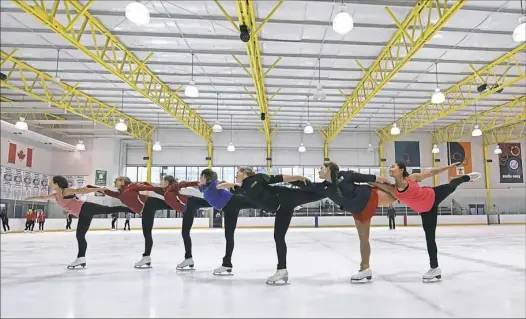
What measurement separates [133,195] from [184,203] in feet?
2.90

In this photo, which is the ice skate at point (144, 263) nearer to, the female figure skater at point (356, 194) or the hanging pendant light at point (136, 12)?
the female figure skater at point (356, 194)

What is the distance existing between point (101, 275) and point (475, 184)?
29932 mm

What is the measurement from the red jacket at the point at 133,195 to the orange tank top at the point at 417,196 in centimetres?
393

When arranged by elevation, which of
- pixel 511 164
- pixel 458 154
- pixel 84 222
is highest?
pixel 458 154

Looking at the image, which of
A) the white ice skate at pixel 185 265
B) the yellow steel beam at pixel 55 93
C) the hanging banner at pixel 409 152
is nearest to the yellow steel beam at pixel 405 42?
the white ice skate at pixel 185 265

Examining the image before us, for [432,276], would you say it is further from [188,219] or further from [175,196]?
[175,196]

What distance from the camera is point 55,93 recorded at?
18.7 metres

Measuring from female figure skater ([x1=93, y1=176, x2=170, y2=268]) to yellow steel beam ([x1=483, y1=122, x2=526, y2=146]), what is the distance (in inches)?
1080

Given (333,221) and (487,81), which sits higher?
(487,81)

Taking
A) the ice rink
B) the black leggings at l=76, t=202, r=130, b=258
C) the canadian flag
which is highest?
the canadian flag

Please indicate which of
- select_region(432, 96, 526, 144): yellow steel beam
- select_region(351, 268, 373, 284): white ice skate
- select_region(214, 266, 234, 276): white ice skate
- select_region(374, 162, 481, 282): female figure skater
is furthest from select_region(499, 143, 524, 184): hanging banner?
select_region(214, 266, 234, 276): white ice skate

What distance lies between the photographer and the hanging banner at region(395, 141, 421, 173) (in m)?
28.9

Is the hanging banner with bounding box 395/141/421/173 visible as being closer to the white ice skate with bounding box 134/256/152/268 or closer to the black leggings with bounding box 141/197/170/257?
the black leggings with bounding box 141/197/170/257

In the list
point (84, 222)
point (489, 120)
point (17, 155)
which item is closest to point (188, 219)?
point (84, 222)
